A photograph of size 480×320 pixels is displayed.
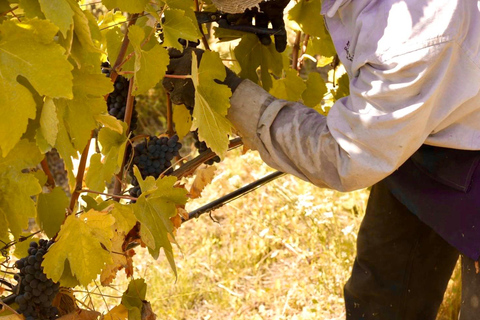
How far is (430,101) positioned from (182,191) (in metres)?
0.58

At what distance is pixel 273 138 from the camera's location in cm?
168

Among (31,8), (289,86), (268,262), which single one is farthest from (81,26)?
(268,262)

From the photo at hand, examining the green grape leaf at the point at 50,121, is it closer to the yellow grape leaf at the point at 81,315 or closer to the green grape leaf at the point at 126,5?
the green grape leaf at the point at 126,5

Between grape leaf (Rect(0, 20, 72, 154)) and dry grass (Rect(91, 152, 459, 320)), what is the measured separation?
2.17 meters

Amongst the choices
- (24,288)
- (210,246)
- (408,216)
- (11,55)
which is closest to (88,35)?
(11,55)

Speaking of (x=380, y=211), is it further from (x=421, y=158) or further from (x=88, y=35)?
(x=88, y=35)

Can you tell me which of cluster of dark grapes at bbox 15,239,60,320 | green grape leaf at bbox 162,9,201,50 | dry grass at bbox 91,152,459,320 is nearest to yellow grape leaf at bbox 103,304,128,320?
cluster of dark grapes at bbox 15,239,60,320

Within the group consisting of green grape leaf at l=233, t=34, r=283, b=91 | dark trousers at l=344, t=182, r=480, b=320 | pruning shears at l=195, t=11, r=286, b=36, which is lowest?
dark trousers at l=344, t=182, r=480, b=320

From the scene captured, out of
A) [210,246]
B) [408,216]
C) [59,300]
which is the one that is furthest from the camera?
[210,246]

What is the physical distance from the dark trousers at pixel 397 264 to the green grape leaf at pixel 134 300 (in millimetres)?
943

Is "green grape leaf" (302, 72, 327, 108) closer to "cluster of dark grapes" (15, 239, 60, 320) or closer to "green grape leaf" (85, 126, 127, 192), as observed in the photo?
"green grape leaf" (85, 126, 127, 192)

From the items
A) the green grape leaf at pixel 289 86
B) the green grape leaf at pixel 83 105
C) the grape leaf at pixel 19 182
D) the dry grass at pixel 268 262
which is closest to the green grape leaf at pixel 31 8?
the green grape leaf at pixel 83 105

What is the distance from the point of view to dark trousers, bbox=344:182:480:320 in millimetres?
2217

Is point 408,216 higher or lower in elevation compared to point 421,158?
lower
